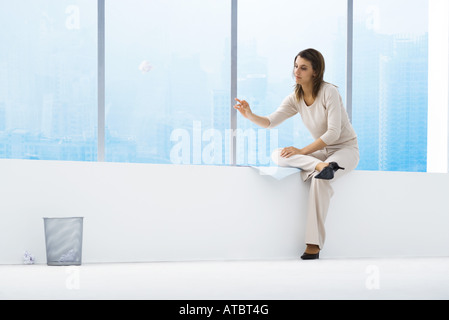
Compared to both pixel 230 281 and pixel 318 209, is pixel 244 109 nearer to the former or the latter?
pixel 318 209

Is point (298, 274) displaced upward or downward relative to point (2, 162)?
downward

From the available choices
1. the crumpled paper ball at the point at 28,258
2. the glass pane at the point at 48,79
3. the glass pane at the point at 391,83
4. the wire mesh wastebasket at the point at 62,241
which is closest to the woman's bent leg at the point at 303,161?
the glass pane at the point at 391,83

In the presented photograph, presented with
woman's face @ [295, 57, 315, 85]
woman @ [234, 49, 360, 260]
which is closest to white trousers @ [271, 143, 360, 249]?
woman @ [234, 49, 360, 260]

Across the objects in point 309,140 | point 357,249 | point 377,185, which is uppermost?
point 309,140

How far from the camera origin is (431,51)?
461 cm

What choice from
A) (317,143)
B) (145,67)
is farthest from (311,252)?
(145,67)

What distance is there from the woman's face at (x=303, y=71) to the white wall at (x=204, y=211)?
515mm

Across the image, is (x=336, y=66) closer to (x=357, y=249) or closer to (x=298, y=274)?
(x=357, y=249)

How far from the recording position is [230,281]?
224cm

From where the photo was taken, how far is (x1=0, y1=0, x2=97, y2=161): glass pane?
355 centimetres

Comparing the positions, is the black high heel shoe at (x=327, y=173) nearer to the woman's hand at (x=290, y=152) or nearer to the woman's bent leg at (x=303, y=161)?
the woman's bent leg at (x=303, y=161)

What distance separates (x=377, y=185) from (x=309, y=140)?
64 cm

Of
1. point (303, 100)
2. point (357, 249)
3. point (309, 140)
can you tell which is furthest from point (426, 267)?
point (309, 140)
